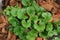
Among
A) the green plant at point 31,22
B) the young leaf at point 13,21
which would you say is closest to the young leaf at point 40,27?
the green plant at point 31,22

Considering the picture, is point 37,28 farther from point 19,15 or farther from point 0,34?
point 0,34

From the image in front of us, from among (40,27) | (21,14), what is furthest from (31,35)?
(21,14)

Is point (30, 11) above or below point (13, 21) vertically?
above

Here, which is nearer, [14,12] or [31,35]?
[31,35]

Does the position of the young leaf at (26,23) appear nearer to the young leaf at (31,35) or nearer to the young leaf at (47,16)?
the young leaf at (31,35)

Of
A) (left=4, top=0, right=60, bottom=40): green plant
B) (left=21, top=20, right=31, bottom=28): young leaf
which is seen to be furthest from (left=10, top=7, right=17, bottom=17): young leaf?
(left=21, top=20, right=31, bottom=28): young leaf

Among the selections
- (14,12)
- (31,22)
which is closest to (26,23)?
(31,22)

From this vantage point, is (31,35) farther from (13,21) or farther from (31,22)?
(13,21)

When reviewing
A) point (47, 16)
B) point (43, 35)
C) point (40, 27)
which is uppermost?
point (47, 16)
